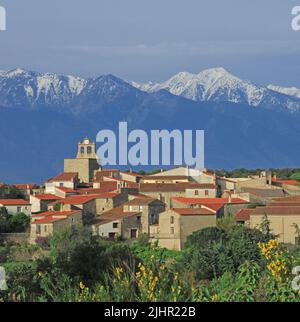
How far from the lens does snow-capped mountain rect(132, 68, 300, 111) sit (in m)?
48.8

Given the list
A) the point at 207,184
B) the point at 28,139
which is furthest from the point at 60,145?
the point at 207,184

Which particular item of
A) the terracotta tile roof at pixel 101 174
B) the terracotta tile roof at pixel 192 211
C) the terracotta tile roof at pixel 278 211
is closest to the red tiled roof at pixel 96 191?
the terracotta tile roof at pixel 101 174

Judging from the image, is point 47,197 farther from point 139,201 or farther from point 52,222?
point 52,222

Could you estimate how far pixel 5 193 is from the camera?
3431cm

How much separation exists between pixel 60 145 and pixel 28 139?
1574 millimetres

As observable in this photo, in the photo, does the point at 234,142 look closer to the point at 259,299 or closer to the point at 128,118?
the point at 128,118

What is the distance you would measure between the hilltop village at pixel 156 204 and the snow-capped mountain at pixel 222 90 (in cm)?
1192

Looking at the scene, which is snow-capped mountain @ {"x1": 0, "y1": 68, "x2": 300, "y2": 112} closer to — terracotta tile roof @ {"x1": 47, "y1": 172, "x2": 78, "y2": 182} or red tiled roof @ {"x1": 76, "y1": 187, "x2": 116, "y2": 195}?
terracotta tile roof @ {"x1": 47, "y1": 172, "x2": 78, "y2": 182}

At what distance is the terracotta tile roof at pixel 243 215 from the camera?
86.1ft

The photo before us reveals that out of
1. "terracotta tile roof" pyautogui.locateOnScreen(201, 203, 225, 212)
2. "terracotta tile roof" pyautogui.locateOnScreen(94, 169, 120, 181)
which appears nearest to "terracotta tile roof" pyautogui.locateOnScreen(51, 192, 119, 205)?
"terracotta tile roof" pyautogui.locateOnScreen(201, 203, 225, 212)

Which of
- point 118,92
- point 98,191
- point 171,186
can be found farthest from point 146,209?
point 118,92
